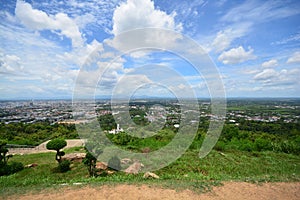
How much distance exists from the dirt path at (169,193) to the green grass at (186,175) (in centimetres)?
31

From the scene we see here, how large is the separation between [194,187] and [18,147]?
19.3 metres

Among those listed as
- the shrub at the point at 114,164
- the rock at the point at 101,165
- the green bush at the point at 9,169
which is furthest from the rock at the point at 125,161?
the green bush at the point at 9,169

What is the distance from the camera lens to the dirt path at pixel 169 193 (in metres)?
4.40

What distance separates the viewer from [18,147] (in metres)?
17.6

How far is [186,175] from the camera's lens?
6.36 m

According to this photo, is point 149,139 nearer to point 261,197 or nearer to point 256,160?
point 256,160

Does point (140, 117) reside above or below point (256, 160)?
above

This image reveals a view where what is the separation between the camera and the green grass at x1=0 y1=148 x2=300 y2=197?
5145mm

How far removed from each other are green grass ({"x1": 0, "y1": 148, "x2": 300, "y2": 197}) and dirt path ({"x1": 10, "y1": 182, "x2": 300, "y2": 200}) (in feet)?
1.02

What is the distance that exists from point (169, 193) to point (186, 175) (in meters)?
1.94

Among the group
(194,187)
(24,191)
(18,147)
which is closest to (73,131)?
(18,147)

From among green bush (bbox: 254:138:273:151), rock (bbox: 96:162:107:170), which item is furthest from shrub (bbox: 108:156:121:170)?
green bush (bbox: 254:138:273:151)

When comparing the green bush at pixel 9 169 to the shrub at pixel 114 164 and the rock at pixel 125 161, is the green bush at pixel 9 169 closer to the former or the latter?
the shrub at pixel 114 164

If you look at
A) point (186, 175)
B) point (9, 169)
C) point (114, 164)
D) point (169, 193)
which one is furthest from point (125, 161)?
point (9, 169)
